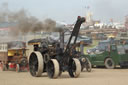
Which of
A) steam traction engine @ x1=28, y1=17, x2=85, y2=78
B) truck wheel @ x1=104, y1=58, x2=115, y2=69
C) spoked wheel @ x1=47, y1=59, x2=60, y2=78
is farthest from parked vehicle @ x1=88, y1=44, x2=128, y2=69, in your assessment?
spoked wheel @ x1=47, y1=59, x2=60, y2=78

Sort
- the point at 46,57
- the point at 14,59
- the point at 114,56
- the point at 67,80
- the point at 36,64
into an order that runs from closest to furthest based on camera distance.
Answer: the point at 67,80 < the point at 46,57 < the point at 36,64 < the point at 14,59 < the point at 114,56

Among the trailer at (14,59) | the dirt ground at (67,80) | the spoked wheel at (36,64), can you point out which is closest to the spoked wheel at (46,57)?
the spoked wheel at (36,64)

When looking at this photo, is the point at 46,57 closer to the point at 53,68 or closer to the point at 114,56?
the point at 53,68

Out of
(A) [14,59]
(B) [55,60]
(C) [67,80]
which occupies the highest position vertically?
(B) [55,60]

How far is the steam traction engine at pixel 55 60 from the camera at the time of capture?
39.0ft

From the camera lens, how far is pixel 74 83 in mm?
9695

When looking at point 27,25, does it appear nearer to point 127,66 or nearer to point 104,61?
point 104,61

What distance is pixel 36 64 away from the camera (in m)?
13.1

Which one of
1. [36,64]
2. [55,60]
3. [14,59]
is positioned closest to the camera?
[55,60]

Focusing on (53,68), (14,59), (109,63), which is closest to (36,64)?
(53,68)

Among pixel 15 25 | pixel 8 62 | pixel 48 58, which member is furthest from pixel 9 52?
pixel 48 58

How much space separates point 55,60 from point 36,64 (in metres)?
1.62

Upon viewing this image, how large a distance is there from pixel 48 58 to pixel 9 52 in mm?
7040

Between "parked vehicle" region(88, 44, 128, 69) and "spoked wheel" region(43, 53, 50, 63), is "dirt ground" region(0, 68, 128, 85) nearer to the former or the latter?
"spoked wheel" region(43, 53, 50, 63)
